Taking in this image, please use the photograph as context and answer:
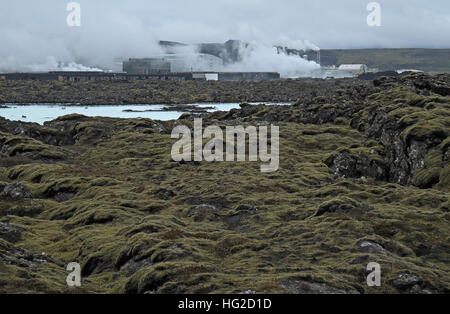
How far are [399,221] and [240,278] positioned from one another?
12678 millimetres

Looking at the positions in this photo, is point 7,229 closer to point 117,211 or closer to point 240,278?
point 117,211

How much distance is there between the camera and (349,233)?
26844mm

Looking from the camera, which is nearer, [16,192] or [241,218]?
[241,218]

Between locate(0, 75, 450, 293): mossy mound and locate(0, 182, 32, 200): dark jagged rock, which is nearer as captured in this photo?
locate(0, 75, 450, 293): mossy mound

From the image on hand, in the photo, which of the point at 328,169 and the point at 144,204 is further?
the point at 328,169

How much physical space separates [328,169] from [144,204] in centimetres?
2086

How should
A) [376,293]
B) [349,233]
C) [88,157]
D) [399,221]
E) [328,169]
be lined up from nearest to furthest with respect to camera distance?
[376,293] < [349,233] < [399,221] < [328,169] < [88,157]

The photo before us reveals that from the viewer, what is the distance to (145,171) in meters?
52.5

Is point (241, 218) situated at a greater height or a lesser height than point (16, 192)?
lesser

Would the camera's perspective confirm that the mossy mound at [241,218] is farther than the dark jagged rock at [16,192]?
No

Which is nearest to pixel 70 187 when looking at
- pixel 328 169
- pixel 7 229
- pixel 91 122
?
pixel 7 229
